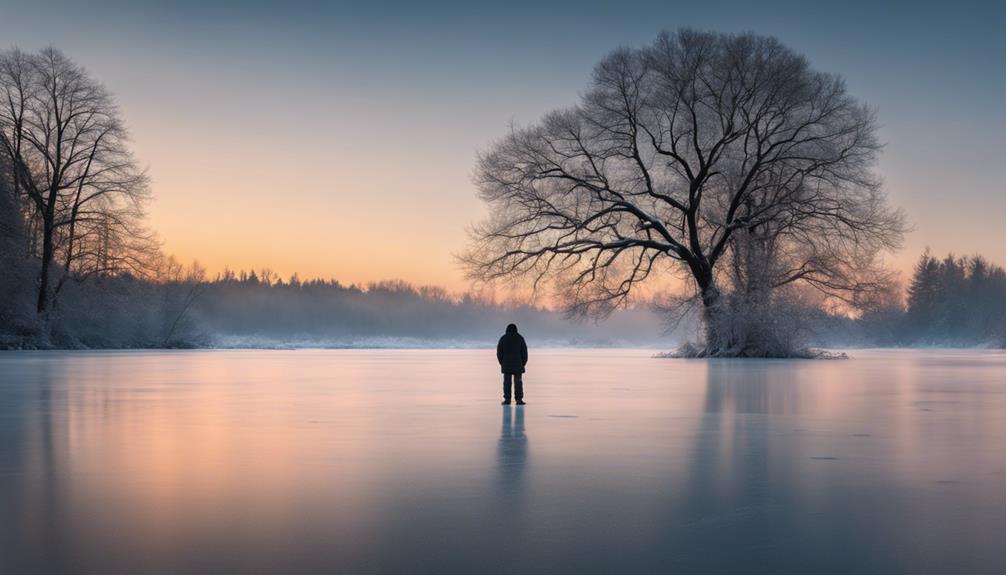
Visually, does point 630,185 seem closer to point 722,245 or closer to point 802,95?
point 722,245

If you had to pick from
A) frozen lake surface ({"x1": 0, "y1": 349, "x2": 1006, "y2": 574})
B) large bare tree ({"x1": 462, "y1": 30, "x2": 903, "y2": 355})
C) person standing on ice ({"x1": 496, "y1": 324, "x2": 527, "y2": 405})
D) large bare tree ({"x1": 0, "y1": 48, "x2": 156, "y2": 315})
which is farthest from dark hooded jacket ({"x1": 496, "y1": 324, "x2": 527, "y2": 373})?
large bare tree ({"x1": 0, "y1": 48, "x2": 156, "y2": 315})

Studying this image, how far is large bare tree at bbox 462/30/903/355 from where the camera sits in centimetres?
3347

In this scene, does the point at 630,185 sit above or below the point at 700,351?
above

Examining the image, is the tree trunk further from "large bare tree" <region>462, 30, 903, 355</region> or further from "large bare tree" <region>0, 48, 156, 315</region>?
"large bare tree" <region>462, 30, 903, 355</region>

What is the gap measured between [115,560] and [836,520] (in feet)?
12.7

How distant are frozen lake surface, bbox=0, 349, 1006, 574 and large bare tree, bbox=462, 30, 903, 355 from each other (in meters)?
21.5

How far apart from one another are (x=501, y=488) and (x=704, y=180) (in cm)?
3022

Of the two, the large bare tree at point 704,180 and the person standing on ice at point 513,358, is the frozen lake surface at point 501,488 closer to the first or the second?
the person standing on ice at point 513,358

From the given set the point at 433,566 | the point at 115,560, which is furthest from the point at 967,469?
the point at 115,560

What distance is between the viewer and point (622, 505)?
561 centimetres

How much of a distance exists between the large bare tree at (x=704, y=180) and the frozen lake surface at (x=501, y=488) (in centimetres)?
2154

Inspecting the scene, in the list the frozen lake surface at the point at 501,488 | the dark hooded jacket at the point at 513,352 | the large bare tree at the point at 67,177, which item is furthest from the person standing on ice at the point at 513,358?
the large bare tree at the point at 67,177

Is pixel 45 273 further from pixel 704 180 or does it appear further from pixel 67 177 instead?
pixel 704 180

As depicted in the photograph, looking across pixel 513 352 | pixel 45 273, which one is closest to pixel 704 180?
pixel 513 352
